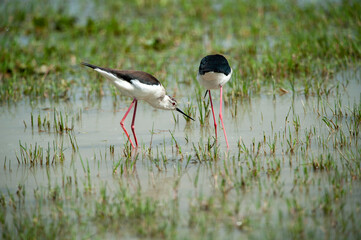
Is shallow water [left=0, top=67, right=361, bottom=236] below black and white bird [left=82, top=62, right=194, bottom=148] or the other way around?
below

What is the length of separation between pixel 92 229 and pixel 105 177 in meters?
1.07

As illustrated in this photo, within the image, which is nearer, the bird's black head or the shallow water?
the shallow water

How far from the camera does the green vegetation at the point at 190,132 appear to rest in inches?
146

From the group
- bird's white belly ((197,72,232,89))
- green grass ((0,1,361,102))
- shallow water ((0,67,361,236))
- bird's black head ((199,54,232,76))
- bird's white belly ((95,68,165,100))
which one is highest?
green grass ((0,1,361,102))

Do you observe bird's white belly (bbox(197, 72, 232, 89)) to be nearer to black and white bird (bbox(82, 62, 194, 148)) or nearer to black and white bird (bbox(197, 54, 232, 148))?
black and white bird (bbox(197, 54, 232, 148))

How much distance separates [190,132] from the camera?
20.0 ft

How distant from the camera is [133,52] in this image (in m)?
9.75

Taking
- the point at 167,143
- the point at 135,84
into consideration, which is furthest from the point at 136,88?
the point at 167,143

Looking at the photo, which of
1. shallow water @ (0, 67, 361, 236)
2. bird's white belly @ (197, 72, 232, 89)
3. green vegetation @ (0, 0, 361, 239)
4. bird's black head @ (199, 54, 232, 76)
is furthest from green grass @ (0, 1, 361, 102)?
bird's black head @ (199, 54, 232, 76)

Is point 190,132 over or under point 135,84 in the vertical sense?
under

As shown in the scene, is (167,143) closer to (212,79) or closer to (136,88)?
(136,88)

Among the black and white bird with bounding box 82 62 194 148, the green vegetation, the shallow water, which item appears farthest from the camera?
the black and white bird with bounding box 82 62 194 148

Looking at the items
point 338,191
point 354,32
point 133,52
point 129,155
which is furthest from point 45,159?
point 354,32

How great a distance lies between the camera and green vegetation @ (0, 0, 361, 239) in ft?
12.2
